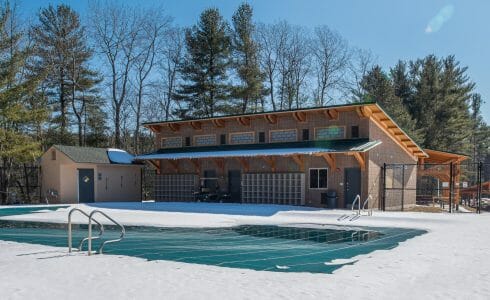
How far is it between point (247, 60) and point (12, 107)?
1965 centimetres

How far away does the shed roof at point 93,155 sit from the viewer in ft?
84.7

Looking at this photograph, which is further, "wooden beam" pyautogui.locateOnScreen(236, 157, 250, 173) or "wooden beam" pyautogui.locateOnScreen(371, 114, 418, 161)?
"wooden beam" pyautogui.locateOnScreen(236, 157, 250, 173)

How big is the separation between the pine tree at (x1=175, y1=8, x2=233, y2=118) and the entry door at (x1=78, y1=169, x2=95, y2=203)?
42.5 ft

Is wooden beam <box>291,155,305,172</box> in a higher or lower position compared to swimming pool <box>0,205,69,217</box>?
higher

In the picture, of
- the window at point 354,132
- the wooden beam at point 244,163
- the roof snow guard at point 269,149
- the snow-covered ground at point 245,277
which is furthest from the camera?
the wooden beam at point 244,163

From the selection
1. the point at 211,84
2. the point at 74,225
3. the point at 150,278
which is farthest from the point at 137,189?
the point at 150,278

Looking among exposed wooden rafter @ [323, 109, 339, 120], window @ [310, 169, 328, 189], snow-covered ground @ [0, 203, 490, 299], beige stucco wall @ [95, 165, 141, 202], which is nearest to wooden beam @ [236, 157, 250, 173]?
window @ [310, 169, 328, 189]

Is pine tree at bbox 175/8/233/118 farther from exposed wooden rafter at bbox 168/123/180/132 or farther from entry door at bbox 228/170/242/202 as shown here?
entry door at bbox 228/170/242/202

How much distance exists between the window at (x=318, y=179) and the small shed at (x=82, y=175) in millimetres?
12846

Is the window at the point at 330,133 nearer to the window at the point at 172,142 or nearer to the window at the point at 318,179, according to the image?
the window at the point at 318,179

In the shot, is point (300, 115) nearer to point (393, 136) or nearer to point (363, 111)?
point (363, 111)

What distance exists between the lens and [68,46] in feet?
113

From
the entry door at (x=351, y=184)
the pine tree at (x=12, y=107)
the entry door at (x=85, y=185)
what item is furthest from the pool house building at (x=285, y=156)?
the pine tree at (x=12, y=107)

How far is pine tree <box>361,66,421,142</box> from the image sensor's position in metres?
36.3
